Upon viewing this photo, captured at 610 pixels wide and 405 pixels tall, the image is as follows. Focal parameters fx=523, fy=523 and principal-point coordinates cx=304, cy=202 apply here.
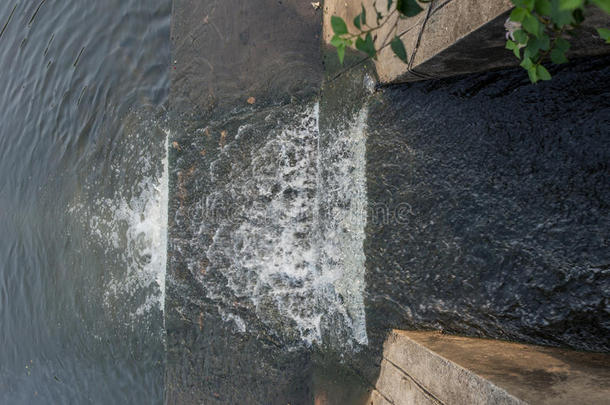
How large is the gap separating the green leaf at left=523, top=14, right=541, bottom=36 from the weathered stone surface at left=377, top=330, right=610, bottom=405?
1.32 meters

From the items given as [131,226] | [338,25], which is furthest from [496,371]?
[131,226]

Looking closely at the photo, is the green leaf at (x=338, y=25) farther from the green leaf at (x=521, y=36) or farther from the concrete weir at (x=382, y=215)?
the concrete weir at (x=382, y=215)

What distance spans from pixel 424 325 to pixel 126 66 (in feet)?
14.9

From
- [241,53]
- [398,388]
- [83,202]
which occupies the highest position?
[241,53]

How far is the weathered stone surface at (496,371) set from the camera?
2037mm

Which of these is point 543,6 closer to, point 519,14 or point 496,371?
point 519,14

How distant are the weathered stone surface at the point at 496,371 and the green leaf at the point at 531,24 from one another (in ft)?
4.33

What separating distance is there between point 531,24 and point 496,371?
1497mm

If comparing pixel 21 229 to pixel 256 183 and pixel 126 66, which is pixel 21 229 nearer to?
pixel 126 66

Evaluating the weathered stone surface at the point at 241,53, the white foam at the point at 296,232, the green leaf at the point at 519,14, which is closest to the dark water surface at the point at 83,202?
the weathered stone surface at the point at 241,53

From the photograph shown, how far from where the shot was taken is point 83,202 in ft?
20.5

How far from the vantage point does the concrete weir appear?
2.65 m

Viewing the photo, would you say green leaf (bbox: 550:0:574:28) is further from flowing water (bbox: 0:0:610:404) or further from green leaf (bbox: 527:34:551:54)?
flowing water (bbox: 0:0:610:404)

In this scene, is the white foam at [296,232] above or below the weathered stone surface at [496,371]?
above
